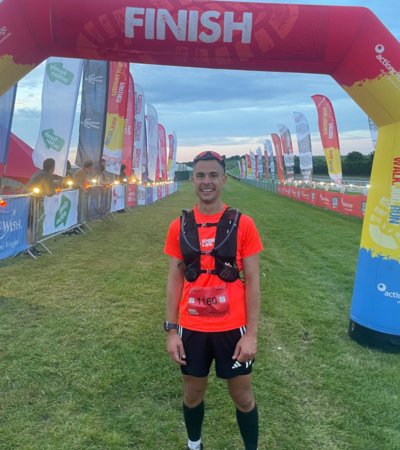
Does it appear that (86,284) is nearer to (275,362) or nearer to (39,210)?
(39,210)

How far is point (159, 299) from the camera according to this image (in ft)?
20.5

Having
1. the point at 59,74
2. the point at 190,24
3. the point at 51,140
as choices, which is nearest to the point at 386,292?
the point at 190,24

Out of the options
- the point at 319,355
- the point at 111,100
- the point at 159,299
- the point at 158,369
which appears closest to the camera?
A: the point at 158,369

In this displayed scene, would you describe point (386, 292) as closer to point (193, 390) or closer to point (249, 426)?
point (249, 426)

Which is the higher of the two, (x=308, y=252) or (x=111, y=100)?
(x=111, y=100)

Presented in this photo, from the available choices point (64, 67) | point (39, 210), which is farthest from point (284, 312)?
point (64, 67)

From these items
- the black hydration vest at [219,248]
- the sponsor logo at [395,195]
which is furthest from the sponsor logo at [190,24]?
the black hydration vest at [219,248]

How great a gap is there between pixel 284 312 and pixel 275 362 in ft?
5.24

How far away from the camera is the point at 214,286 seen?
7.82 feet

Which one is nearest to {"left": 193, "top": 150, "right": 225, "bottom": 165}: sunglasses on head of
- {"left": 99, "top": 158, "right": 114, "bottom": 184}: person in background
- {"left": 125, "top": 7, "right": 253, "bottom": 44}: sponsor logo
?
{"left": 125, "top": 7, "right": 253, "bottom": 44}: sponsor logo

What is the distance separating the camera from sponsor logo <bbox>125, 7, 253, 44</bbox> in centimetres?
389

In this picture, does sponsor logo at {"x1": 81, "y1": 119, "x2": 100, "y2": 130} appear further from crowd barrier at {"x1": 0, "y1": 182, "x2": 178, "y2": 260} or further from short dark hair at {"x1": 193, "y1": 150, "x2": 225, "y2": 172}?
short dark hair at {"x1": 193, "y1": 150, "x2": 225, "y2": 172}

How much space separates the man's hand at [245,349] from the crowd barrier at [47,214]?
607cm

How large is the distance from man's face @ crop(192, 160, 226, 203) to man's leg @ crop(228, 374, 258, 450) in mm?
1102
